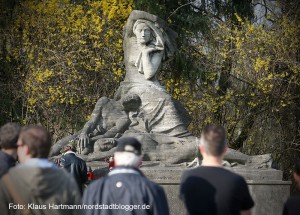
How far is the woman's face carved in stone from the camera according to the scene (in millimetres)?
14438

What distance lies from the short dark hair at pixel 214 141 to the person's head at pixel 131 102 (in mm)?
8039

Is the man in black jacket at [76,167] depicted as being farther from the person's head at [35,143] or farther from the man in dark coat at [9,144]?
the person's head at [35,143]

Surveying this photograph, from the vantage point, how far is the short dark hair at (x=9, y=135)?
6.47m

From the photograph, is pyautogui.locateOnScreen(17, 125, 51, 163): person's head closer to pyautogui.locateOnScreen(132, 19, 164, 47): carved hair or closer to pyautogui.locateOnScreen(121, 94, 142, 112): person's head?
pyautogui.locateOnScreen(121, 94, 142, 112): person's head

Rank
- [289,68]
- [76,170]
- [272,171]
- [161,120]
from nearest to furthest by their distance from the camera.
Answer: [76,170] → [272,171] → [161,120] → [289,68]

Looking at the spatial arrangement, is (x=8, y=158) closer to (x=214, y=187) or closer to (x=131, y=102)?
(x=214, y=187)

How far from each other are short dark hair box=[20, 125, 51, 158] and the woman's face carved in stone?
892cm

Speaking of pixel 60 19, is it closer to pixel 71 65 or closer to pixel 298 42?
pixel 71 65

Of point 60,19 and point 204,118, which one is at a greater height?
point 60,19

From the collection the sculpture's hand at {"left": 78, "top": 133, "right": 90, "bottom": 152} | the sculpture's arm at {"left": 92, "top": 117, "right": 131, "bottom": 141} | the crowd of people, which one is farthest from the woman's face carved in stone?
the crowd of people

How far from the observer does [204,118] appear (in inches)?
867

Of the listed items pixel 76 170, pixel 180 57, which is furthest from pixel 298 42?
pixel 76 170

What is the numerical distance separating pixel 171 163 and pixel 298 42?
9.96 m

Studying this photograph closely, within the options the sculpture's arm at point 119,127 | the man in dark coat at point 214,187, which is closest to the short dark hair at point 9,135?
the man in dark coat at point 214,187
